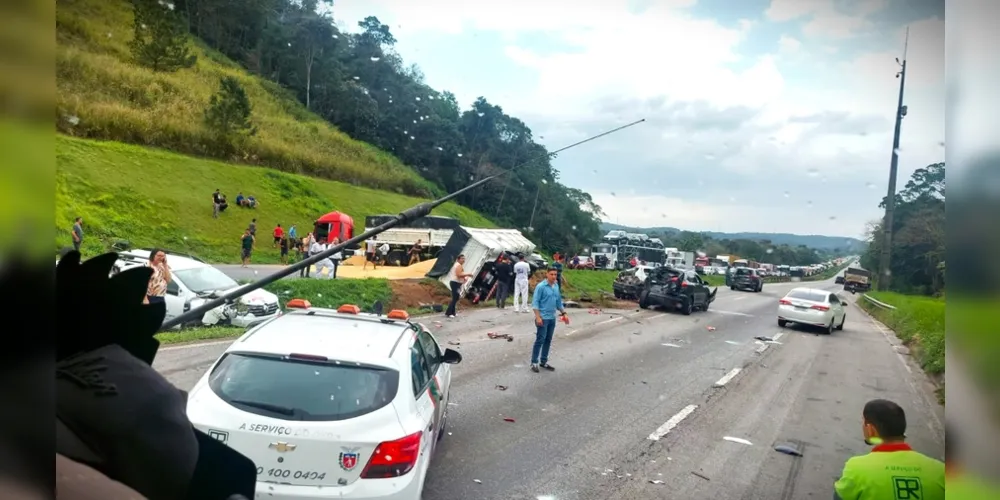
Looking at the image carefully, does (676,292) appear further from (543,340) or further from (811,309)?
(811,309)

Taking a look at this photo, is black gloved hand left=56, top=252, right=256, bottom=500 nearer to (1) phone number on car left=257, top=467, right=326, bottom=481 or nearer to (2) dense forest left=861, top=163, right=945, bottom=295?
(1) phone number on car left=257, top=467, right=326, bottom=481

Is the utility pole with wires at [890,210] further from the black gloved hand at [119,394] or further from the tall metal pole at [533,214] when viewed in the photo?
the black gloved hand at [119,394]

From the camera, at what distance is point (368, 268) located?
4.07m

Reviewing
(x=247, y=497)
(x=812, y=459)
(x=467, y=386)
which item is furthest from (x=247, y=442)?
(x=467, y=386)

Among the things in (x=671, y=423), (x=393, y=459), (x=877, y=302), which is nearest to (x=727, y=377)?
(x=671, y=423)

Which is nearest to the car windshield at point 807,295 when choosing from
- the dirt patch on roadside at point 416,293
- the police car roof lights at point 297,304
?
the dirt patch on roadside at point 416,293

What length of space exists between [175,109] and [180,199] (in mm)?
444

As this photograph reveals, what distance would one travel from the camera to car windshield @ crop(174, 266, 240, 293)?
291 centimetres

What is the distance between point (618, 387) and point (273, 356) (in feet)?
12.6

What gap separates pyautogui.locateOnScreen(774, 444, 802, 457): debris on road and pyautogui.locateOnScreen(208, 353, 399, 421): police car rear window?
207cm

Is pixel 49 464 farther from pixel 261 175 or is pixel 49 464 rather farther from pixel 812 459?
Result: pixel 812 459

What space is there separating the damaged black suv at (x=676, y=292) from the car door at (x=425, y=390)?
8.90 ft

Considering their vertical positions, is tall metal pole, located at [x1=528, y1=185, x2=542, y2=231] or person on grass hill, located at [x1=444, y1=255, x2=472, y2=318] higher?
tall metal pole, located at [x1=528, y1=185, x2=542, y2=231]

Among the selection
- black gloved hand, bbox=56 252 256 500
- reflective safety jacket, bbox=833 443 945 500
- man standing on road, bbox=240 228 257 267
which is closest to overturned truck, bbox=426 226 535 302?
man standing on road, bbox=240 228 257 267
